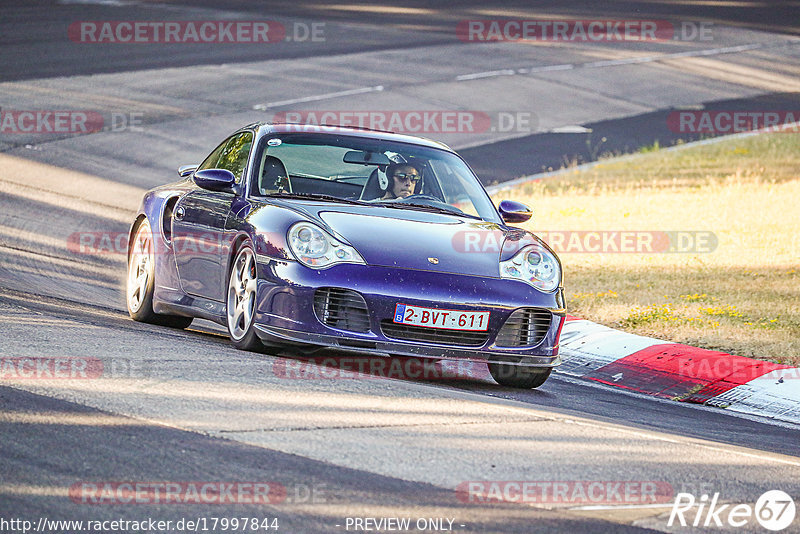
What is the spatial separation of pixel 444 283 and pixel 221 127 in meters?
13.1

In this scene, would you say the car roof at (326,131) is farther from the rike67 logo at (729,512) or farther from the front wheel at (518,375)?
the rike67 logo at (729,512)

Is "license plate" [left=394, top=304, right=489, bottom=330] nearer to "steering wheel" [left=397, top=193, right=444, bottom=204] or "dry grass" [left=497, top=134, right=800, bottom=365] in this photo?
"steering wheel" [left=397, top=193, right=444, bottom=204]

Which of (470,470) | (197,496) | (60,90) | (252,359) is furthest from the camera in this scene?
(60,90)

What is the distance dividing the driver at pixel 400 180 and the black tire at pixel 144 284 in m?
1.77

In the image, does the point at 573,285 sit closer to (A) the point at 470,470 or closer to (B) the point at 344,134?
(B) the point at 344,134

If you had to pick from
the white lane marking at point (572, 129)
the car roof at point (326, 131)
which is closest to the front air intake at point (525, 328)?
the car roof at point (326, 131)

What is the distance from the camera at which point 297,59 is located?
26.2 meters

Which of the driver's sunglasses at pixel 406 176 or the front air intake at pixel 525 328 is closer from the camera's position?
the front air intake at pixel 525 328

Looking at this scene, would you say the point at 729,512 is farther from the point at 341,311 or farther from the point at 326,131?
the point at 326,131

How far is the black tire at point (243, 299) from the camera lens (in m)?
7.39

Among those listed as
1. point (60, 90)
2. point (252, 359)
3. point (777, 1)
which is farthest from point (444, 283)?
point (777, 1)

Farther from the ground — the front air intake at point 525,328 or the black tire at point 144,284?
the front air intake at point 525,328

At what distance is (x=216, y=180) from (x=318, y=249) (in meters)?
1.19

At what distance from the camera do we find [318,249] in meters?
7.20
